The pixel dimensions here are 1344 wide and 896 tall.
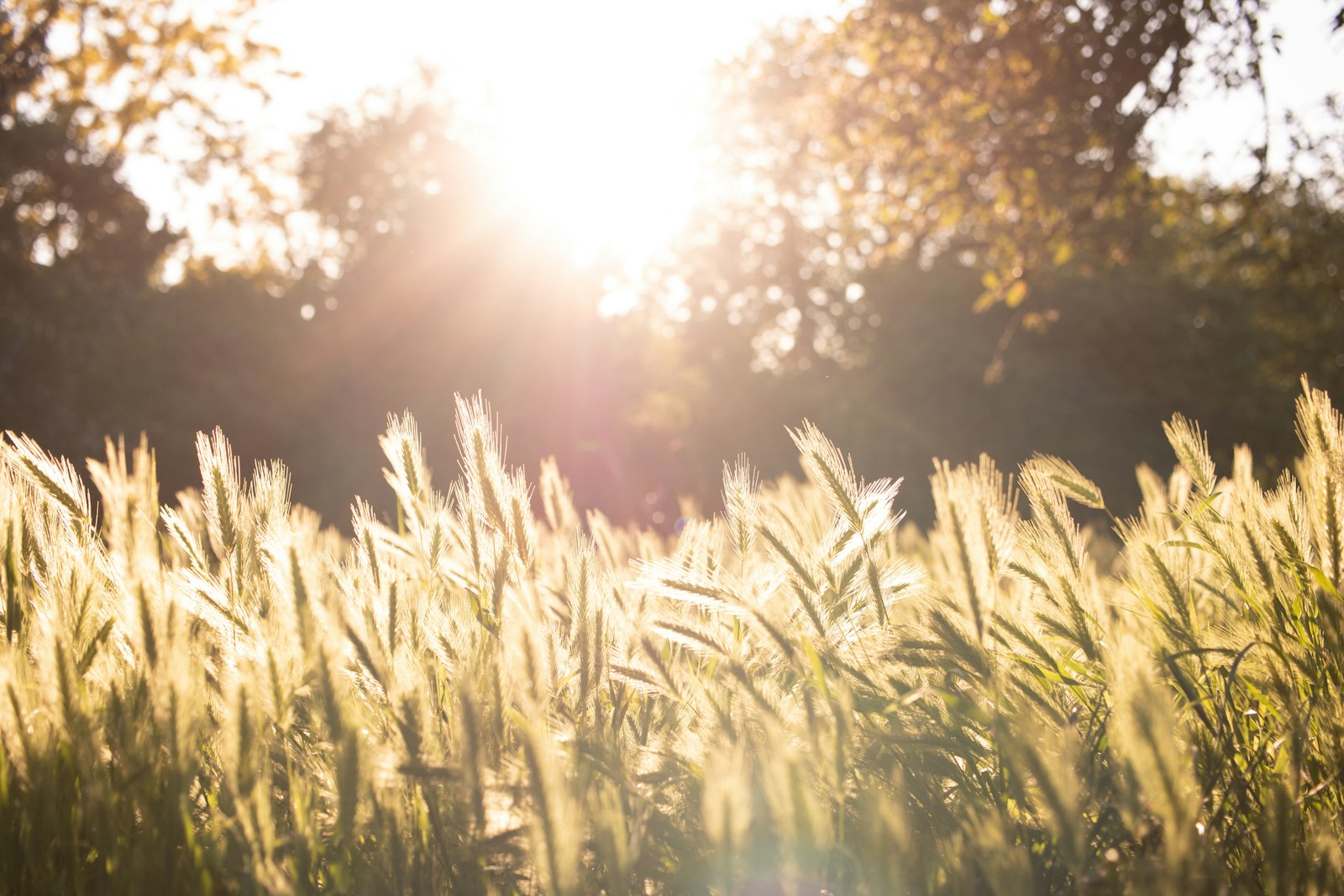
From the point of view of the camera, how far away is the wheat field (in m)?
1.09

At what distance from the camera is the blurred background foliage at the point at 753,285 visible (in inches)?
245

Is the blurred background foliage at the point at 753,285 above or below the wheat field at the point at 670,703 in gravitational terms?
above

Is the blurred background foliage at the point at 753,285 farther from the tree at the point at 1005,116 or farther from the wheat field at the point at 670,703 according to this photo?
the wheat field at the point at 670,703

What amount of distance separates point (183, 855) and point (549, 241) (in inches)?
938

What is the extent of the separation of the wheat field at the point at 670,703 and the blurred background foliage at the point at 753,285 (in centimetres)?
464

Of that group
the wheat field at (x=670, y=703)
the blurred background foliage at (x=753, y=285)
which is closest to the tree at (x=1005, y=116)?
the blurred background foliage at (x=753, y=285)

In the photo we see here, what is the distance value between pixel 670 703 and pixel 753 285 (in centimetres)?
2580

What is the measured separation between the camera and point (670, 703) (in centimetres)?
188

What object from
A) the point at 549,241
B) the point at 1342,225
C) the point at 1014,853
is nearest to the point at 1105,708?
the point at 1014,853

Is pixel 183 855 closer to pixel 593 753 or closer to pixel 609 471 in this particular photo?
pixel 593 753

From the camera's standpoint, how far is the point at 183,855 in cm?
120

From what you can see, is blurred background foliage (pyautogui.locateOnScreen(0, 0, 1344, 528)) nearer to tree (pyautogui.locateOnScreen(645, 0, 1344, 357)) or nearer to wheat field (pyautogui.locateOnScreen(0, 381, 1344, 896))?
tree (pyautogui.locateOnScreen(645, 0, 1344, 357))

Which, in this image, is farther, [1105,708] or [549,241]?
[549,241]

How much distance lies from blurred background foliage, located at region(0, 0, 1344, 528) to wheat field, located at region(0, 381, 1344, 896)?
464cm
